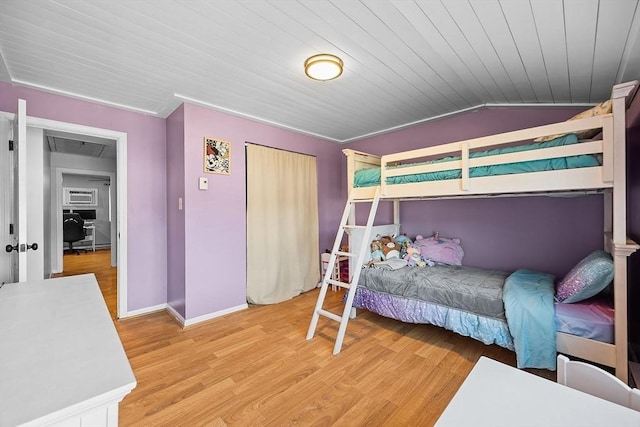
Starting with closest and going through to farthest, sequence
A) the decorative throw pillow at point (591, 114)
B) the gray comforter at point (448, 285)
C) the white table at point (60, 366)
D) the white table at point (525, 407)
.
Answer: the white table at point (60, 366)
the white table at point (525, 407)
the decorative throw pillow at point (591, 114)
the gray comforter at point (448, 285)

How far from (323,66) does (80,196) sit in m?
9.15

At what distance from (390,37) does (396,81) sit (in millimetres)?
668

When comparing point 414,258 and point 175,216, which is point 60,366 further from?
point 414,258

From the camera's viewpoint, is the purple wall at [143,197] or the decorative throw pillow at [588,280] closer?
the decorative throw pillow at [588,280]

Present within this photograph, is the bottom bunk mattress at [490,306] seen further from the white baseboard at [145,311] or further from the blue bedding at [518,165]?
the white baseboard at [145,311]

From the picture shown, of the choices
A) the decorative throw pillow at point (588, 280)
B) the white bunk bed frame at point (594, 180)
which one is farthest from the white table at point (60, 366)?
the decorative throw pillow at point (588, 280)

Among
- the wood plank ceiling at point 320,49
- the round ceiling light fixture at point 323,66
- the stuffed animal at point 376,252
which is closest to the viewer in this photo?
the wood plank ceiling at point 320,49

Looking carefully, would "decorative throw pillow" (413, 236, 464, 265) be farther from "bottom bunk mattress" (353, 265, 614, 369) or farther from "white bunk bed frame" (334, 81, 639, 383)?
"white bunk bed frame" (334, 81, 639, 383)

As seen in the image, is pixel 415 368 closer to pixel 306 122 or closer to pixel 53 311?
pixel 53 311

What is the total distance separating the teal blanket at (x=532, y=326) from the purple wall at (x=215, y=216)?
2.62 m

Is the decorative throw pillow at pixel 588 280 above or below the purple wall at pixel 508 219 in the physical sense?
below

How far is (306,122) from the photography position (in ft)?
11.7

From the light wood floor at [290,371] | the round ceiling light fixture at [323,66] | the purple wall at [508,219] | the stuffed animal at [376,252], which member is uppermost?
the round ceiling light fixture at [323,66]

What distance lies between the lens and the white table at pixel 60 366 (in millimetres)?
609
